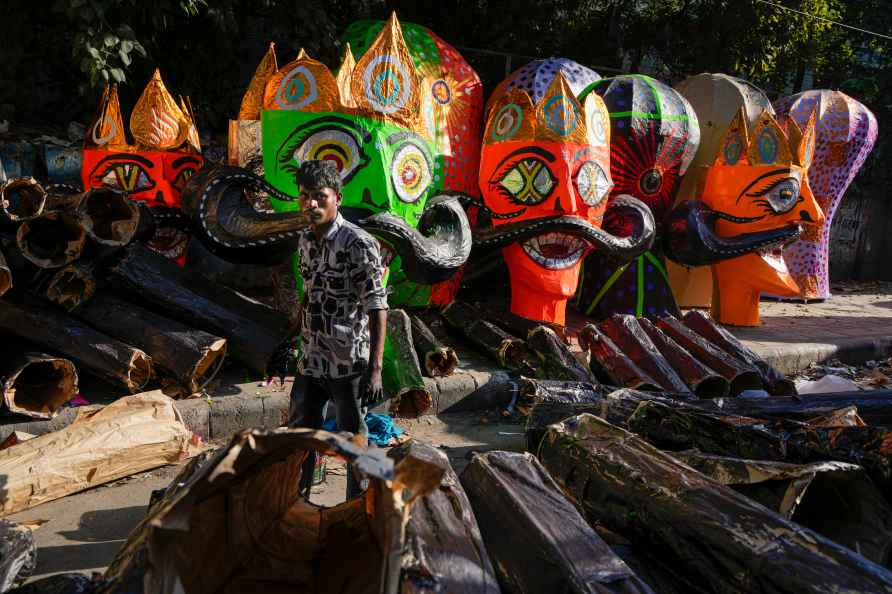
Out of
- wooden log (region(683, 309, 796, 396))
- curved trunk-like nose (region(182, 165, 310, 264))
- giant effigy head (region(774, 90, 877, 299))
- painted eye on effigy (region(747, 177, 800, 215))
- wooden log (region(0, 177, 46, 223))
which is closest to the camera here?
wooden log (region(0, 177, 46, 223))

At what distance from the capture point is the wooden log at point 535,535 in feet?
6.52

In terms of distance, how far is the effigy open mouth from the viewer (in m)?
5.99

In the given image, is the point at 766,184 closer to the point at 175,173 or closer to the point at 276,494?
the point at 175,173

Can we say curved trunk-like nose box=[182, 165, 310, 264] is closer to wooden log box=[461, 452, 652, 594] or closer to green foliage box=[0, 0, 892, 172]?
green foliage box=[0, 0, 892, 172]

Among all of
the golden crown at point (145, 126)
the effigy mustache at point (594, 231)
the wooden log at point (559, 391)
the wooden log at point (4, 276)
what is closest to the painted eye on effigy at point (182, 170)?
the golden crown at point (145, 126)

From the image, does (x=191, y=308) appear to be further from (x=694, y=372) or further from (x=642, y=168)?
(x=642, y=168)

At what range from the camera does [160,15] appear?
613 cm

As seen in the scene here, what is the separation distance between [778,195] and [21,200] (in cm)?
697

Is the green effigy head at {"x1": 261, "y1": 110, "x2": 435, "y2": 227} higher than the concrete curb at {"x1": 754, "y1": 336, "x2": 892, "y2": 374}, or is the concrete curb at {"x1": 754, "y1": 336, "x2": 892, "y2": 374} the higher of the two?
the green effigy head at {"x1": 261, "y1": 110, "x2": 435, "y2": 227}

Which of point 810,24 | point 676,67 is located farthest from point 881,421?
point 810,24

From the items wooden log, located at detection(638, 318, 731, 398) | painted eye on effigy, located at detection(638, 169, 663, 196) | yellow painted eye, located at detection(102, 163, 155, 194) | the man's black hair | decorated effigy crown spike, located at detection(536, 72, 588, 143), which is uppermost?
decorated effigy crown spike, located at detection(536, 72, 588, 143)

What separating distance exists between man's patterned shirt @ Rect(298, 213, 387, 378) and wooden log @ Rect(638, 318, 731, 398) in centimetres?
330

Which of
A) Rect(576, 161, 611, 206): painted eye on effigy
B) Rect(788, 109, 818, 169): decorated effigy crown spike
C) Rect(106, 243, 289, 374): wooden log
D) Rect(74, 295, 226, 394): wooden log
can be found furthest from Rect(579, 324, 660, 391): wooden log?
Rect(788, 109, 818, 169): decorated effigy crown spike

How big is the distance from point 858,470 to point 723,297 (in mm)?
5707
